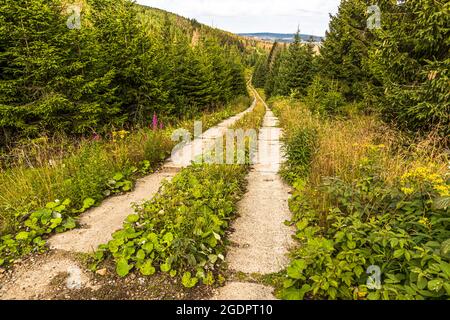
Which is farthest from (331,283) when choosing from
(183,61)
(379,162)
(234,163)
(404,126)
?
(183,61)

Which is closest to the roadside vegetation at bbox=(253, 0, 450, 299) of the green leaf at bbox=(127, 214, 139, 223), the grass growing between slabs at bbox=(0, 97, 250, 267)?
the green leaf at bbox=(127, 214, 139, 223)

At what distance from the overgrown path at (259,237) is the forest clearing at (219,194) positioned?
0.02 meters

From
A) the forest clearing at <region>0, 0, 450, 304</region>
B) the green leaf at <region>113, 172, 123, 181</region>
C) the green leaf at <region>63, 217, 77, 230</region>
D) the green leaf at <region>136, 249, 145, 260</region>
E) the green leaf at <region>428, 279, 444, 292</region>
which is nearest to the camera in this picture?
the green leaf at <region>428, 279, 444, 292</region>

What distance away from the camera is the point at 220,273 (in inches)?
115

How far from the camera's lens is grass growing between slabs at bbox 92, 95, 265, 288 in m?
2.89

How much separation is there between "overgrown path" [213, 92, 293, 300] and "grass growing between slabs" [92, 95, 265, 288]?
187 millimetres

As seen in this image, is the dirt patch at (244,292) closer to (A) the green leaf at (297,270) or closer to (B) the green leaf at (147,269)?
(A) the green leaf at (297,270)

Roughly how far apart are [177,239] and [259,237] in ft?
4.06

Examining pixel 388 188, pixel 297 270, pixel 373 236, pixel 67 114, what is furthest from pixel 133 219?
pixel 67 114

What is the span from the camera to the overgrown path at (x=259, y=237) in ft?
8.88

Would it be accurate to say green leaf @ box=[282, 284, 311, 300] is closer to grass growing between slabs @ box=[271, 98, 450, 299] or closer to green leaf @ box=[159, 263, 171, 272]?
grass growing between slabs @ box=[271, 98, 450, 299]

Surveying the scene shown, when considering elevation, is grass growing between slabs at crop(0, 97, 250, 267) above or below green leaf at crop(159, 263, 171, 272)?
above
